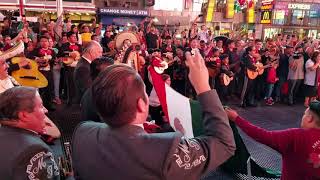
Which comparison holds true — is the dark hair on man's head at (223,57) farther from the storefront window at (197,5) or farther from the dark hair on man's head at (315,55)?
the storefront window at (197,5)

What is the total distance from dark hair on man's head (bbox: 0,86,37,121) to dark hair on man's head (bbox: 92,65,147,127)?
90cm

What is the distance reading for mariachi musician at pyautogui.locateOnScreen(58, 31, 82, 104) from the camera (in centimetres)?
731

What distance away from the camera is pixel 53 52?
7.30 metres

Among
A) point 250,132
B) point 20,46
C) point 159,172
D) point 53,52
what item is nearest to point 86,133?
point 159,172

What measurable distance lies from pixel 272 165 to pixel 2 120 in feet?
13.1

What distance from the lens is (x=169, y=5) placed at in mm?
22578

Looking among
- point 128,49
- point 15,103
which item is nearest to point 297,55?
point 128,49

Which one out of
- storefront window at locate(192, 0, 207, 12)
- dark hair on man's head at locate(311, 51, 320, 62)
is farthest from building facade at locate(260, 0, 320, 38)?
dark hair on man's head at locate(311, 51, 320, 62)

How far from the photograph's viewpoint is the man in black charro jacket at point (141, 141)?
46.3 inches

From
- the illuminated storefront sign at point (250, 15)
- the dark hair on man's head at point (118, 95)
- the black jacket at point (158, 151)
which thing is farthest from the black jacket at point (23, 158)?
the illuminated storefront sign at point (250, 15)

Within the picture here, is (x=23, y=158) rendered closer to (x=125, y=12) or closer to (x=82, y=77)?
(x=82, y=77)

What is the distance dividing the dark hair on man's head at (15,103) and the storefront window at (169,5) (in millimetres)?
20673

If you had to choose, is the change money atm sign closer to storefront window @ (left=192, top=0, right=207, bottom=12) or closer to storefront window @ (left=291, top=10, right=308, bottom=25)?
storefront window @ (left=192, top=0, right=207, bottom=12)

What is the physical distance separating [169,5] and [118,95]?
72.7 ft
